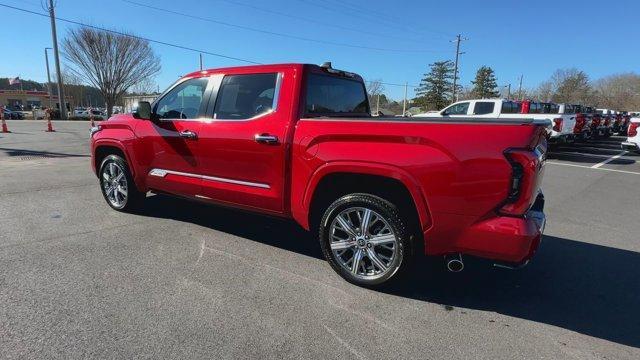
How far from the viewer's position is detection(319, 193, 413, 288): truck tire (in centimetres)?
332

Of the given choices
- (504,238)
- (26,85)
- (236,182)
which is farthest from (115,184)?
(26,85)

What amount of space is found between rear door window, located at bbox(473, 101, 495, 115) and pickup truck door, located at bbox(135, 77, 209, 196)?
44.5 ft

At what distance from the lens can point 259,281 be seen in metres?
3.64

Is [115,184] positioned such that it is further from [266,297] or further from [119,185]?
[266,297]

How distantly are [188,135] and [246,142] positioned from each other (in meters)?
0.89

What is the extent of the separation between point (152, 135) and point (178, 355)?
10.1ft

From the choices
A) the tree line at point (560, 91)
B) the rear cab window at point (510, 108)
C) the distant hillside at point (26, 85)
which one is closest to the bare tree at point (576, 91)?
the tree line at point (560, 91)

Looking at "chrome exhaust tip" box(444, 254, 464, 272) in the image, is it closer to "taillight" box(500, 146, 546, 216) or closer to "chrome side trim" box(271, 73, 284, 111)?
"taillight" box(500, 146, 546, 216)

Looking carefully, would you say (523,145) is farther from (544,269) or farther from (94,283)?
(94,283)

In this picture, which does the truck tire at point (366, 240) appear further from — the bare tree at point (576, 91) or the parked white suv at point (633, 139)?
the bare tree at point (576, 91)

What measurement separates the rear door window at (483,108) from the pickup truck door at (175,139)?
13.6 meters

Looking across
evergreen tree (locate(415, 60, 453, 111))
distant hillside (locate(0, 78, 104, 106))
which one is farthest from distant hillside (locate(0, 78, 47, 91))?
evergreen tree (locate(415, 60, 453, 111))

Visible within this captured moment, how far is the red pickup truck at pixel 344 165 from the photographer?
287 cm

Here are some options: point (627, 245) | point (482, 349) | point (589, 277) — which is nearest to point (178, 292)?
point (482, 349)
